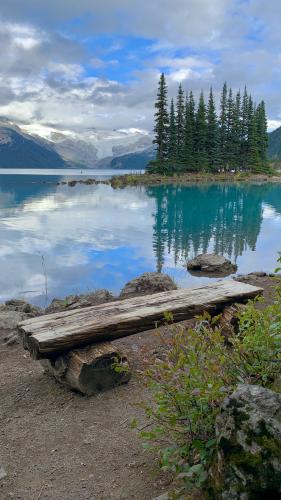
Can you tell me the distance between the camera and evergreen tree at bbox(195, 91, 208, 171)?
6719cm

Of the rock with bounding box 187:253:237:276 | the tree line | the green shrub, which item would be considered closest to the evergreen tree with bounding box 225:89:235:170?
the tree line

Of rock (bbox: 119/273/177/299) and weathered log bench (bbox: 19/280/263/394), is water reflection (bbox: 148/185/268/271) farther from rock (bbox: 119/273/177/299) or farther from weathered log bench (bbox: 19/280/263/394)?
weathered log bench (bbox: 19/280/263/394)

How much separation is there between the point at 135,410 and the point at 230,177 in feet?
210

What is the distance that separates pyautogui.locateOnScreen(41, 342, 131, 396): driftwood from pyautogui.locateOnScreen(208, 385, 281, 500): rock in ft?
9.18

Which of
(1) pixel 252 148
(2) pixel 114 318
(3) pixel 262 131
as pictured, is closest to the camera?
(2) pixel 114 318

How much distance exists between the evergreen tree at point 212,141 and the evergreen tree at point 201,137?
37.1 inches

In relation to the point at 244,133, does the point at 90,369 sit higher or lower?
lower

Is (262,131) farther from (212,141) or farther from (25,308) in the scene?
(25,308)

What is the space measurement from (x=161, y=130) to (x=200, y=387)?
212ft

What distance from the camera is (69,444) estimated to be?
15.1 feet

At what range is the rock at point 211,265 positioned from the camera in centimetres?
1417

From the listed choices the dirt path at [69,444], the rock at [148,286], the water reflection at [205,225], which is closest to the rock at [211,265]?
the water reflection at [205,225]

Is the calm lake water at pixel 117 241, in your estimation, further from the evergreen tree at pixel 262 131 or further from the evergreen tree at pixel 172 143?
the evergreen tree at pixel 262 131

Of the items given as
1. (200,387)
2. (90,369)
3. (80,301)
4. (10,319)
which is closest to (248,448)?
(200,387)
